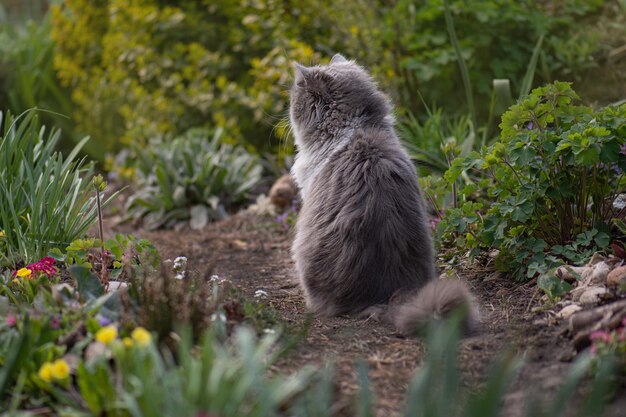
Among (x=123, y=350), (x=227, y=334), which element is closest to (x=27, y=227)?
(x=227, y=334)

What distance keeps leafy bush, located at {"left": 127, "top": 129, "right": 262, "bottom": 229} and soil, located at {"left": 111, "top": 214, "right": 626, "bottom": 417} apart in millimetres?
1781

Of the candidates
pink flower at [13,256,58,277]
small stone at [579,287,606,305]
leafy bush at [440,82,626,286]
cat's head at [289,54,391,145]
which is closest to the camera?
small stone at [579,287,606,305]

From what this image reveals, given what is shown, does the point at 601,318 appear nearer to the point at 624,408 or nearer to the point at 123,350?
the point at 624,408

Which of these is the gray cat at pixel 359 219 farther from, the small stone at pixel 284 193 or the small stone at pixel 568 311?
the small stone at pixel 284 193

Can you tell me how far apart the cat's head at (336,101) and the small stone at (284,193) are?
6.47ft

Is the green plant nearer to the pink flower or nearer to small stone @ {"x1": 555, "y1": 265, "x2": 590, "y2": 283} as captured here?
the pink flower

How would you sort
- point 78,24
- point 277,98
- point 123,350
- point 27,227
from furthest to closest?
1. point 78,24
2. point 277,98
3. point 27,227
4. point 123,350

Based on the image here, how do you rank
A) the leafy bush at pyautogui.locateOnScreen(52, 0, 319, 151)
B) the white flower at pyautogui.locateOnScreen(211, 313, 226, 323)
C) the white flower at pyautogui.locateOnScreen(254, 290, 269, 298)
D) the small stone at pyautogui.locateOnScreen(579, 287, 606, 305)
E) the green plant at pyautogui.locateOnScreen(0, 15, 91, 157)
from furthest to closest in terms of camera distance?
1. the green plant at pyautogui.locateOnScreen(0, 15, 91, 157)
2. the leafy bush at pyautogui.locateOnScreen(52, 0, 319, 151)
3. the white flower at pyautogui.locateOnScreen(254, 290, 269, 298)
4. the small stone at pyautogui.locateOnScreen(579, 287, 606, 305)
5. the white flower at pyautogui.locateOnScreen(211, 313, 226, 323)

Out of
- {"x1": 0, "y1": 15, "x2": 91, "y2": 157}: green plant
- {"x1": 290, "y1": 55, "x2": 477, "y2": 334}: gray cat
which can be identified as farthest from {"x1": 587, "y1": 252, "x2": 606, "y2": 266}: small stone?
{"x1": 0, "y1": 15, "x2": 91, "y2": 157}: green plant

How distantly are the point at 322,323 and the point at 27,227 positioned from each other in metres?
1.67

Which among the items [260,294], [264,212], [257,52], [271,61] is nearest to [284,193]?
[264,212]

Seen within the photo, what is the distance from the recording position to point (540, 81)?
6395 mm

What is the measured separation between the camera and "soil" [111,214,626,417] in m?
2.55

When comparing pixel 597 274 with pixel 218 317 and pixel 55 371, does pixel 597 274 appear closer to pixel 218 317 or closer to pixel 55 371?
pixel 218 317
